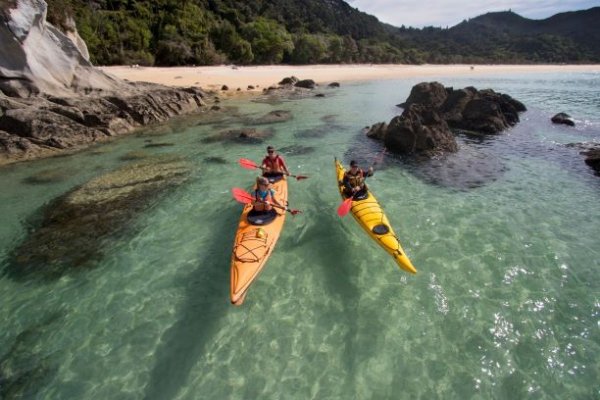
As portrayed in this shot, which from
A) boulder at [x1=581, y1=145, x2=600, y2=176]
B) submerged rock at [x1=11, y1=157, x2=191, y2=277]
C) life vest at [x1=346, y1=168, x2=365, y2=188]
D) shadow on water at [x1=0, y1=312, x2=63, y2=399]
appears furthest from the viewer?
boulder at [x1=581, y1=145, x2=600, y2=176]

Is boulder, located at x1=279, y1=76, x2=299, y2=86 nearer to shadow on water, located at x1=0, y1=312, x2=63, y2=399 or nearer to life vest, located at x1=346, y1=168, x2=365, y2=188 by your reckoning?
life vest, located at x1=346, y1=168, x2=365, y2=188

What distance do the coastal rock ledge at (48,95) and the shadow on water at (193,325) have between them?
44.7 ft

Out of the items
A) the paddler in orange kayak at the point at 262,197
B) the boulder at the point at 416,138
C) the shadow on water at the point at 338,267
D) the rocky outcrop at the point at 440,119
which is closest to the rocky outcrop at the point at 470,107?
the rocky outcrop at the point at 440,119

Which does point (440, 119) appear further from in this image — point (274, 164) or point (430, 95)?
point (274, 164)

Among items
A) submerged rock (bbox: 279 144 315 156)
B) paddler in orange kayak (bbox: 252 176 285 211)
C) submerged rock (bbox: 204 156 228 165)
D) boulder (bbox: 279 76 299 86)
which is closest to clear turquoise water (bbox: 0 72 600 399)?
paddler in orange kayak (bbox: 252 176 285 211)

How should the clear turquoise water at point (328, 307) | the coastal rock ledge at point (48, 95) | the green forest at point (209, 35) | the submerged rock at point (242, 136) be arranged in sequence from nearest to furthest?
1. the clear turquoise water at point (328, 307)
2. the coastal rock ledge at point (48, 95)
3. the submerged rock at point (242, 136)
4. the green forest at point (209, 35)

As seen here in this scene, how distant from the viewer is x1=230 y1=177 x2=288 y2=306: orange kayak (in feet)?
22.1

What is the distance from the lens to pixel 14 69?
1831 cm

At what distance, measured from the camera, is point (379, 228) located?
337 inches

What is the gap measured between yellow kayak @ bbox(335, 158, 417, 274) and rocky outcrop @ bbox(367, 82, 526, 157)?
25.0 ft

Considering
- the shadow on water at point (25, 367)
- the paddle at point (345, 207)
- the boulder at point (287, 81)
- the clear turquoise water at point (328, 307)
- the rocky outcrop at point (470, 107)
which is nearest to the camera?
the shadow on water at point (25, 367)

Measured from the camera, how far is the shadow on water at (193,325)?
588 cm

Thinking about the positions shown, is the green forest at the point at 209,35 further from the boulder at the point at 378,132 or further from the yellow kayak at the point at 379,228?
the yellow kayak at the point at 379,228

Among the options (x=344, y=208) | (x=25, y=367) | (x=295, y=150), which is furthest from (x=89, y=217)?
(x=295, y=150)
